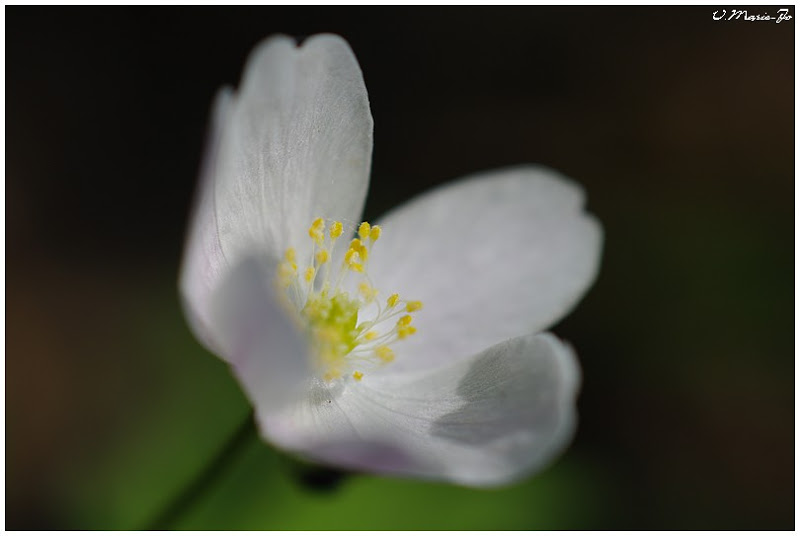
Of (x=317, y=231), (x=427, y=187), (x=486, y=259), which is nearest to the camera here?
(x=317, y=231)

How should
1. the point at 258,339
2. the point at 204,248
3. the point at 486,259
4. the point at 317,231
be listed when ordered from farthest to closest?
the point at 486,259 < the point at 317,231 < the point at 204,248 < the point at 258,339

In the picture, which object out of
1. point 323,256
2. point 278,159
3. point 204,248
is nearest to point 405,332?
point 323,256

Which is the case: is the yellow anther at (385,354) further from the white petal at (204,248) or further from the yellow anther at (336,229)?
the white petal at (204,248)

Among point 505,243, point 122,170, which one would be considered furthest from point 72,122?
point 505,243

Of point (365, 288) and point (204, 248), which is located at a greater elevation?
point (204, 248)

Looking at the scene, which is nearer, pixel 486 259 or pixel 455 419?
pixel 455 419

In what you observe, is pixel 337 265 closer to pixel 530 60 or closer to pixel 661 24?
pixel 530 60

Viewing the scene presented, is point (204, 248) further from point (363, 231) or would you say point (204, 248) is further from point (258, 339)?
point (363, 231)

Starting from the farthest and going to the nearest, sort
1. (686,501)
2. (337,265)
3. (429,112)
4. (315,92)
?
(429,112) < (686,501) < (337,265) < (315,92)
